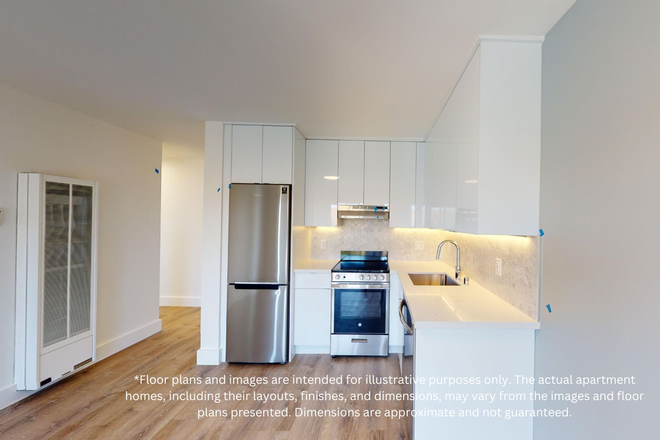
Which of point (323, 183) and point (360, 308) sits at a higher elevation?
point (323, 183)

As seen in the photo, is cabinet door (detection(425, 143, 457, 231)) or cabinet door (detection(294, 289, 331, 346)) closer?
cabinet door (detection(425, 143, 457, 231))

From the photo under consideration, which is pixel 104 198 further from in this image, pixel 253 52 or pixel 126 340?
pixel 253 52

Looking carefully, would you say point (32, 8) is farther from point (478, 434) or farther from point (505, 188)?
point (478, 434)

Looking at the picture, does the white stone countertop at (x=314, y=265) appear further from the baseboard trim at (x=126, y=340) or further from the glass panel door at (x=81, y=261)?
the baseboard trim at (x=126, y=340)

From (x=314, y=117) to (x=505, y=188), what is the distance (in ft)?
6.30

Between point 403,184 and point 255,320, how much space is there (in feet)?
7.40

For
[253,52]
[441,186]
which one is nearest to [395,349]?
[441,186]

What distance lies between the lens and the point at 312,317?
348 cm

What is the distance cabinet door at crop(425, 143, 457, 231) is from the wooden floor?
5.01ft

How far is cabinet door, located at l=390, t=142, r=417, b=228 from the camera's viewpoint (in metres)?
3.83

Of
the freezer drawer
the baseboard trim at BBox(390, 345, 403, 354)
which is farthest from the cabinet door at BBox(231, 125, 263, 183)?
the baseboard trim at BBox(390, 345, 403, 354)

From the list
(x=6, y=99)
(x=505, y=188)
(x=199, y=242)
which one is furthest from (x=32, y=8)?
(x=199, y=242)

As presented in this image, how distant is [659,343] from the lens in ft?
3.26

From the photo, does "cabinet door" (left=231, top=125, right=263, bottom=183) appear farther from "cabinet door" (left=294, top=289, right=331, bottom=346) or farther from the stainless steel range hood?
"cabinet door" (left=294, top=289, right=331, bottom=346)
